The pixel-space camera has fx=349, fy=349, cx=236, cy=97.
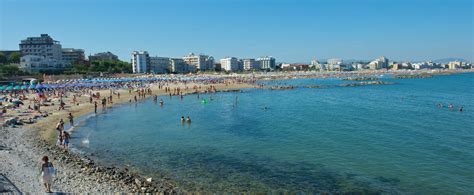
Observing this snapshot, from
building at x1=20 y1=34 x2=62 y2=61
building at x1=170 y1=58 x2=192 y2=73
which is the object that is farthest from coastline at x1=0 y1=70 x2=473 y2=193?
building at x1=170 y1=58 x2=192 y2=73

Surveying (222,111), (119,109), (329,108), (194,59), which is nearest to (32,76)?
(119,109)

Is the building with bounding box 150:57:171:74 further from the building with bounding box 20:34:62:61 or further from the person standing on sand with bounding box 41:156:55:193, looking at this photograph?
the person standing on sand with bounding box 41:156:55:193

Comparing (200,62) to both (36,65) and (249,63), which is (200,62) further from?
(36,65)

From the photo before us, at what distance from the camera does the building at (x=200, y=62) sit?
162500 mm

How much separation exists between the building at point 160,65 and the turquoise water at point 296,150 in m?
108

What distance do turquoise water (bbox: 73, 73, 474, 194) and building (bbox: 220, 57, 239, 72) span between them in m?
148

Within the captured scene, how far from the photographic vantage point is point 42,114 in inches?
1101

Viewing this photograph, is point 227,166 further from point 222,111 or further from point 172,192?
point 222,111

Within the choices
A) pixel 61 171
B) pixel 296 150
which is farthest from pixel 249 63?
pixel 61 171

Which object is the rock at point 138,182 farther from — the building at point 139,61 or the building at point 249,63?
the building at point 249,63

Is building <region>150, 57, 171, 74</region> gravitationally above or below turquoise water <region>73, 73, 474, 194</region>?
above

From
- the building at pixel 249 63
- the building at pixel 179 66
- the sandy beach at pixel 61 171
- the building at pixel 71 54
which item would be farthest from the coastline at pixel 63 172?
the building at pixel 249 63

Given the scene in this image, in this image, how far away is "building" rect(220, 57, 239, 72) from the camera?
178 meters

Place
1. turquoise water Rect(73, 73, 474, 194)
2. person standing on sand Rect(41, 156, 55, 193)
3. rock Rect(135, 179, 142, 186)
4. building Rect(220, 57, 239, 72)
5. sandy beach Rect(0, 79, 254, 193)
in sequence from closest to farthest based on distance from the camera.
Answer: person standing on sand Rect(41, 156, 55, 193) → sandy beach Rect(0, 79, 254, 193) → rock Rect(135, 179, 142, 186) → turquoise water Rect(73, 73, 474, 194) → building Rect(220, 57, 239, 72)
